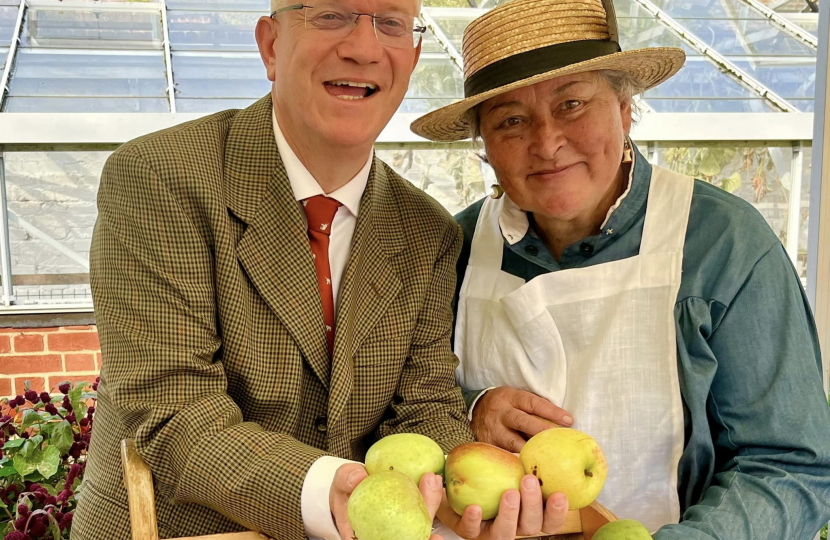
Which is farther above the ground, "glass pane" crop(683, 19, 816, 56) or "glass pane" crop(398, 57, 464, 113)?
"glass pane" crop(683, 19, 816, 56)

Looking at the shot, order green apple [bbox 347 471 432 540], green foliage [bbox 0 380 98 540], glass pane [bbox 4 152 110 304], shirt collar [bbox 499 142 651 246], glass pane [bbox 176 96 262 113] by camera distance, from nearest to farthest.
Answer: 1. green apple [bbox 347 471 432 540]
2. shirt collar [bbox 499 142 651 246]
3. green foliage [bbox 0 380 98 540]
4. glass pane [bbox 4 152 110 304]
5. glass pane [bbox 176 96 262 113]

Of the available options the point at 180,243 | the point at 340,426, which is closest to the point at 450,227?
the point at 340,426

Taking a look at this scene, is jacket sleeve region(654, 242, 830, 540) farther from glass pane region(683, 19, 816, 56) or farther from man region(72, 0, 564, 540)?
glass pane region(683, 19, 816, 56)

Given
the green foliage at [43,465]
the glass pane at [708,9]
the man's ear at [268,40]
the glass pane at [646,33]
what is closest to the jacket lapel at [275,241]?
the man's ear at [268,40]

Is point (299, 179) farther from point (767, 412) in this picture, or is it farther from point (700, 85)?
point (700, 85)

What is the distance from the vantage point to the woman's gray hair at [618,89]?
1.59 metres

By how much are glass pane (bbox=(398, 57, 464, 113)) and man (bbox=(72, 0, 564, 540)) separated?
1457mm

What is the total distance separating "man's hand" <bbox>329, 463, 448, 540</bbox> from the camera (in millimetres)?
964

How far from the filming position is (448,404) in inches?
63.0

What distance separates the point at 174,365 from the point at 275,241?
0.29 meters

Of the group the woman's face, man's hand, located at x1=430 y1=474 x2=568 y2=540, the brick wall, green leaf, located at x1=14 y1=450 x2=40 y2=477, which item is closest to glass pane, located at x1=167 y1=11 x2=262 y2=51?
the brick wall

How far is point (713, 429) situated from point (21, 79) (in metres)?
2.49

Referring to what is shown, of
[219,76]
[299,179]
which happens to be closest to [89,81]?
[219,76]

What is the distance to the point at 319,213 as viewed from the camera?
1494mm
